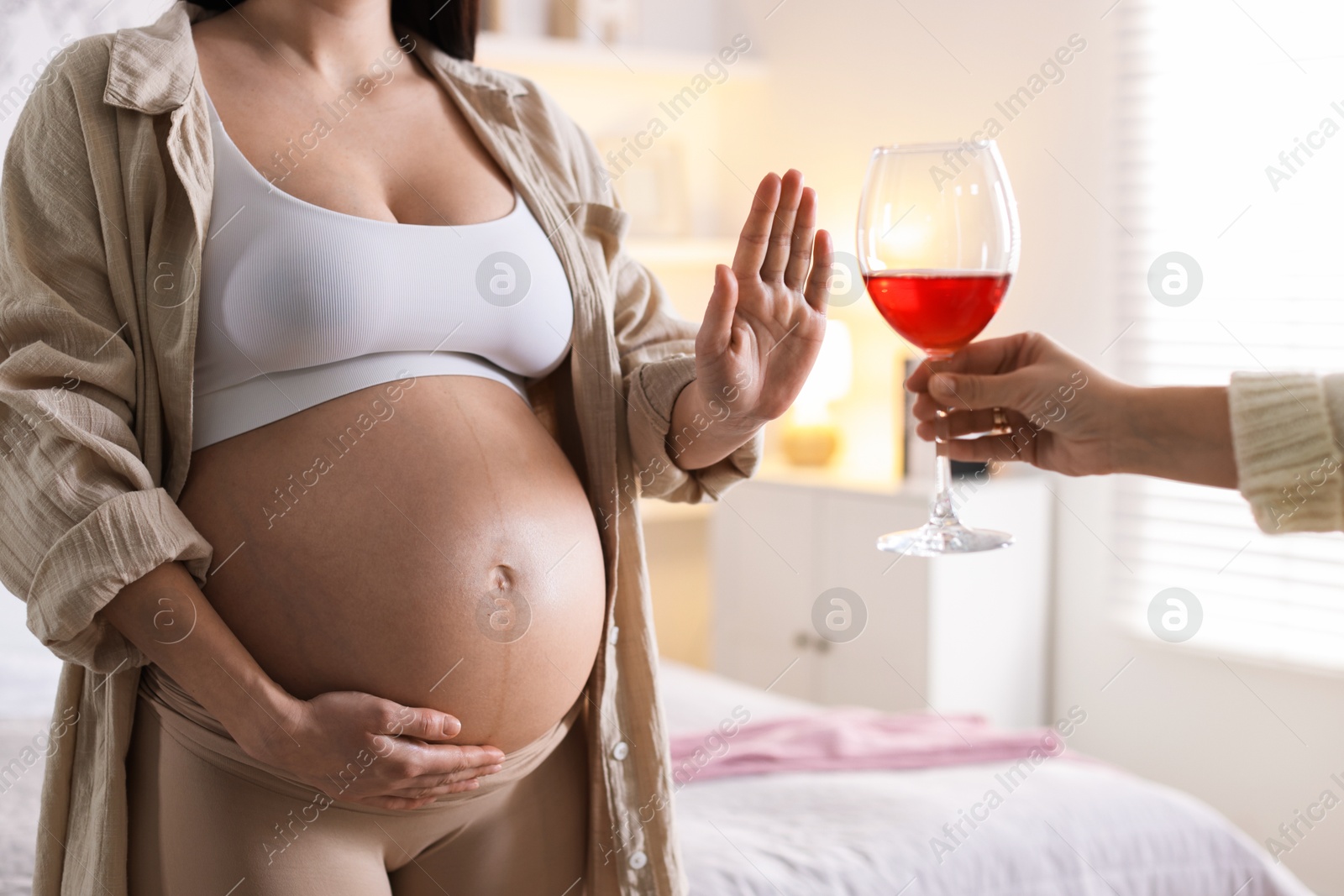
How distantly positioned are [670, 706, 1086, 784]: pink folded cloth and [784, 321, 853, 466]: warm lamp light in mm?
1301

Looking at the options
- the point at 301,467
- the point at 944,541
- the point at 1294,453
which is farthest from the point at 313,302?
the point at 1294,453

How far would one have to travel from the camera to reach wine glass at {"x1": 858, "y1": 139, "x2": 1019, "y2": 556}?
84cm

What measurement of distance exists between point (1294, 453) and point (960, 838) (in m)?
0.85

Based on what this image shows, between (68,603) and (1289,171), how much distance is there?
2364mm

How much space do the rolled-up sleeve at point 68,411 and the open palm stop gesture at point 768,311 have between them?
383 mm

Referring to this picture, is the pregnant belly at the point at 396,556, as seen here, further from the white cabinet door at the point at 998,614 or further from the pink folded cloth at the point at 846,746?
the white cabinet door at the point at 998,614

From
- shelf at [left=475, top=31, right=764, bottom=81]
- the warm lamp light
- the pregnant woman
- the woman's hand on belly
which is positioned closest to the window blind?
the warm lamp light

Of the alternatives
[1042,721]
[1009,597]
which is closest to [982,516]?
[1009,597]

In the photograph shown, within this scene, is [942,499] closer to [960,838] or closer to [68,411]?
[68,411]

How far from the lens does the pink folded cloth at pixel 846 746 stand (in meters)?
1.78

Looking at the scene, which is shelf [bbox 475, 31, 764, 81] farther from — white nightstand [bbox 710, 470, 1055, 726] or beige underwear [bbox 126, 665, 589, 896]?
beige underwear [bbox 126, 665, 589, 896]

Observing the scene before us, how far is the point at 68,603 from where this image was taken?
787 mm

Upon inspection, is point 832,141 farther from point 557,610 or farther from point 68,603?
point 68,603

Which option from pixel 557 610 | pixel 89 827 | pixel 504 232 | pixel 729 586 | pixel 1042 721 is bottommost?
pixel 1042 721
